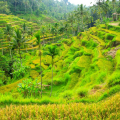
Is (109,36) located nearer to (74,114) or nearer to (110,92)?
(110,92)

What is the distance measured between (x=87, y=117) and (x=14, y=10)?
100 meters

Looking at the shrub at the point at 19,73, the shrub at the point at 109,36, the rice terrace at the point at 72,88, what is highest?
the shrub at the point at 109,36

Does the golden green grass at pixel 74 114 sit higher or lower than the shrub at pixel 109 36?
lower

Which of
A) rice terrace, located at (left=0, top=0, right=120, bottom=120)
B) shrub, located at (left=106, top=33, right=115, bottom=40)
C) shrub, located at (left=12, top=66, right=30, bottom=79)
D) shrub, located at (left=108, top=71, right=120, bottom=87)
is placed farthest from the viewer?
shrub, located at (left=12, top=66, right=30, bottom=79)

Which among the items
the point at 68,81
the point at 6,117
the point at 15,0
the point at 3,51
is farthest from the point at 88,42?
the point at 15,0

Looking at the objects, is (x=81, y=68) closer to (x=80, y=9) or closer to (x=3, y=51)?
(x=80, y=9)

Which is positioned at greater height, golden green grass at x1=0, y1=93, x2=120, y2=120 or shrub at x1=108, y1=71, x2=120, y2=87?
shrub at x1=108, y1=71, x2=120, y2=87

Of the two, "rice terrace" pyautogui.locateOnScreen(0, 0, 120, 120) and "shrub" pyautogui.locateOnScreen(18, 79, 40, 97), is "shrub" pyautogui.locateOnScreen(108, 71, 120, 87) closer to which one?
"rice terrace" pyautogui.locateOnScreen(0, 0, 120, 120)

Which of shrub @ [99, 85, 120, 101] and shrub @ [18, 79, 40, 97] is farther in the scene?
shrub @ [18, 79, 40, 97]

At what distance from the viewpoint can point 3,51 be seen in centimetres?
3616

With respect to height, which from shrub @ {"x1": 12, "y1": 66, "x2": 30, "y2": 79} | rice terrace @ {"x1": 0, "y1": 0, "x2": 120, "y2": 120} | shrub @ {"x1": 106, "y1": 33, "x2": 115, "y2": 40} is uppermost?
shrub @ {"x1": 106, "y1": 33, "x2": 115, "y2": 40}

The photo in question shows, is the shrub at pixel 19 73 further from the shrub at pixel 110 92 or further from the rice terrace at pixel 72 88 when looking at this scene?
the shrub at pixel 110 92

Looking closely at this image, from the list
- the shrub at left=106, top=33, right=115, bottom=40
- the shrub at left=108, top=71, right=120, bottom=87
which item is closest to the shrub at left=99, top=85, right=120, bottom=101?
the shrub at left=108, top=71, right=120, bottom=87

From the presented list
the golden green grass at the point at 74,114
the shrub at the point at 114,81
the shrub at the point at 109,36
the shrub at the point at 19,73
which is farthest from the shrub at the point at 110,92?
the shrub at the point at 19,73
